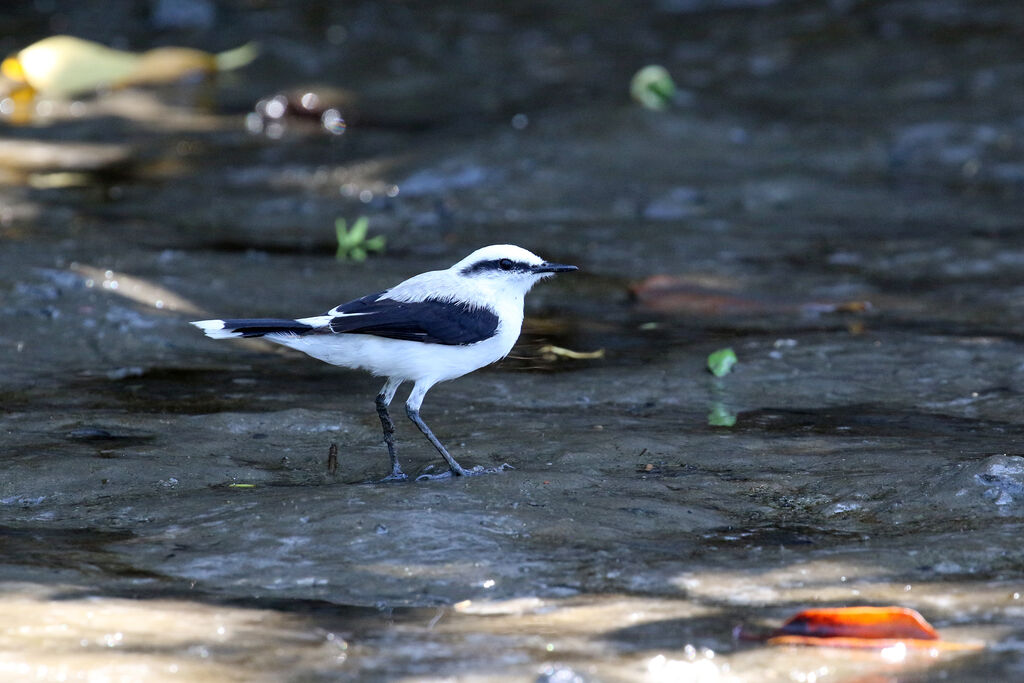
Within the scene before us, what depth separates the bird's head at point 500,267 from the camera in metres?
5.81

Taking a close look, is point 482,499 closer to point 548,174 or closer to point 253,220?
point 253,220

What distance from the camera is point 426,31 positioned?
17.0 metres

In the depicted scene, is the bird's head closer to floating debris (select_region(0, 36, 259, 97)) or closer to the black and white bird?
the black and white bird

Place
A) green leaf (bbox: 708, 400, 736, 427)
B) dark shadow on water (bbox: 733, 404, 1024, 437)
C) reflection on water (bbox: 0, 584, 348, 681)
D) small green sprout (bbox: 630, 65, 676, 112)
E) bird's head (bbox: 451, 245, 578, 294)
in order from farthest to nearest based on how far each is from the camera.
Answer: small green sprout (bbox: 630, 65, 676, 112) → green leaf (bbox: 708, 400, 736, 427) → dark shadow on water (bbox: 733, 404, 1024, 437) → bird's head (bbox: 451, 245, 578, 294) → reflection on water (bbox: 0, 584, 348, 681)

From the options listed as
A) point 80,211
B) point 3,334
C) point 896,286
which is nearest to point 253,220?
point 80,211

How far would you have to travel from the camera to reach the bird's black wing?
5.41m

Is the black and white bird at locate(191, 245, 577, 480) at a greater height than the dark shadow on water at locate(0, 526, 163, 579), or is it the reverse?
the black and white bird at locate(191, 245, 577, 480)

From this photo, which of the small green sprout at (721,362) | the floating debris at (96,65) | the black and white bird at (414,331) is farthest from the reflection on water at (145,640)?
the floating debris at (96,65)

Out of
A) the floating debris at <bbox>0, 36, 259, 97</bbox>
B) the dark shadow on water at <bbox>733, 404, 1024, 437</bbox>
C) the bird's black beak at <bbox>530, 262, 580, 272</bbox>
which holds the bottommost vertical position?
the dark shadow on water at <bbox>733, 404, 1024, 437</bbox>

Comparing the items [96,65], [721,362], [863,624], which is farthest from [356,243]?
[863,624]

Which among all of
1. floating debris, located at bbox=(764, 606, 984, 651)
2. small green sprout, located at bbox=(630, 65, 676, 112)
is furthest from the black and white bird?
small green sprout, located at bbox=(630, 65, 676, 112)

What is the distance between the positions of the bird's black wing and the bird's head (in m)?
0.22

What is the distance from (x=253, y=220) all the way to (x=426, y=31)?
714 centimetres

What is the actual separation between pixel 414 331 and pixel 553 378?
1626 millimetres
